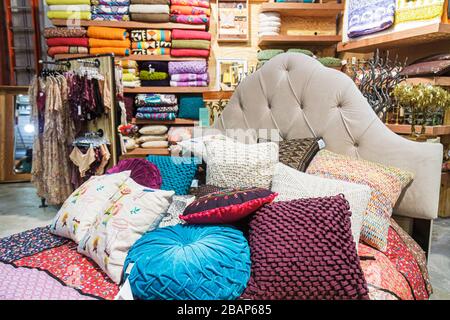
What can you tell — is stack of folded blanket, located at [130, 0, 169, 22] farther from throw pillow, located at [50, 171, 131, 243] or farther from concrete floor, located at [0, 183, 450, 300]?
throw pillow, located at [50, 171, 131, 243]

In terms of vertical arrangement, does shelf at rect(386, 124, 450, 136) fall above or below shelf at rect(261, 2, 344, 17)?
below

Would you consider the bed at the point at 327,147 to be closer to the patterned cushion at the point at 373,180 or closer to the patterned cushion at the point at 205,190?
the patterned cushion at the point at 373,180

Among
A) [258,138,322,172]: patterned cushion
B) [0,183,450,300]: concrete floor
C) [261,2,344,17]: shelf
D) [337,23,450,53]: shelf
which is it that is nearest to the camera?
[258,138,322,172]: patterned cushion

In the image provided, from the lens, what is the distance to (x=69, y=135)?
3014 millimetres

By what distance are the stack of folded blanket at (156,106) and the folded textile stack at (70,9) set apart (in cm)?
91

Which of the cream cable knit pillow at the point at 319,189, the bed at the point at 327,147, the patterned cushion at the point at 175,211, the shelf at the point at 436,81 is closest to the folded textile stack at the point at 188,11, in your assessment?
the bed at the point at 327,147

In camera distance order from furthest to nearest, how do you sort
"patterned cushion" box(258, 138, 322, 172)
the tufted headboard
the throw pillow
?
"patterned cushion" box(258, 138, 322, 172) → the tufted headboard → the throw pillow

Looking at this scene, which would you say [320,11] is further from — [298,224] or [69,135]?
[298,224]

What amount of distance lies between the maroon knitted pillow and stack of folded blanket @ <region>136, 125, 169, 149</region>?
2.64 m

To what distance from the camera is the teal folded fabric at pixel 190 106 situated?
3.51 m

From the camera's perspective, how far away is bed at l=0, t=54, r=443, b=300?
106 centimetres

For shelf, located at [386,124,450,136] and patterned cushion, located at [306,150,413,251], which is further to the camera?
Answer: shelf, located at [386,124,450,136]

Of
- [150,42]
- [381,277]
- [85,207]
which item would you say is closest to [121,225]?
[85,207]

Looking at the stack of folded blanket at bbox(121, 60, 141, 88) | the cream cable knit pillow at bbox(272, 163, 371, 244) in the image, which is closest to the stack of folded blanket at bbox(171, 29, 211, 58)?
the stack of folded blanket at bbox(121, 60, 141, 88)
